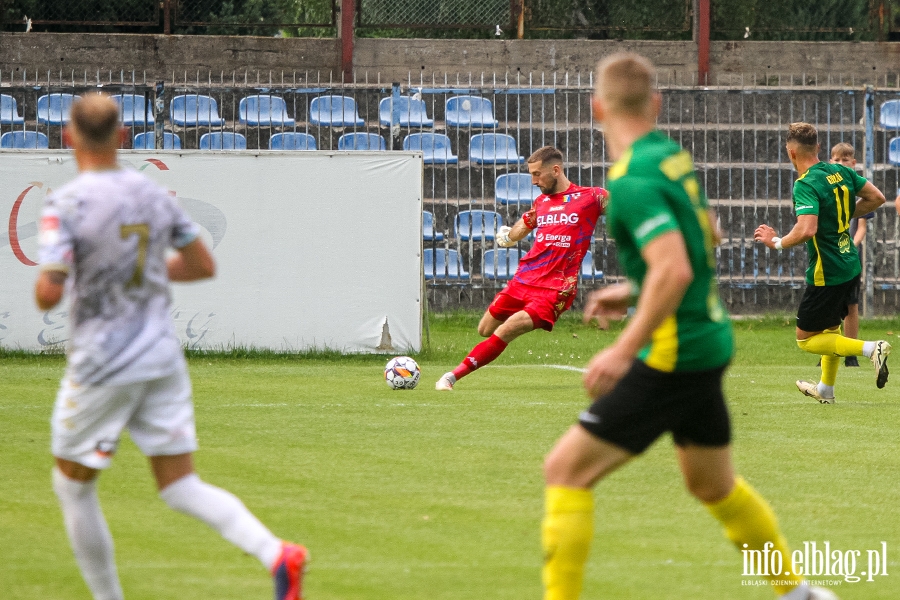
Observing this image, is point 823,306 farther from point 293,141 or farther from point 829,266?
point 293,141

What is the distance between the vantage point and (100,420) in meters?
4.21

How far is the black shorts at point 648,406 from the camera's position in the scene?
4.05m

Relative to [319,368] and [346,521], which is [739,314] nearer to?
[319,368]

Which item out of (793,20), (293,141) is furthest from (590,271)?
(793,20)

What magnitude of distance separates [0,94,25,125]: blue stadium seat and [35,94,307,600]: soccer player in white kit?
1764cm

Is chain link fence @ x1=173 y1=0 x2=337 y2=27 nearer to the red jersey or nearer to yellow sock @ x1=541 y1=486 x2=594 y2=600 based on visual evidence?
the red jersey

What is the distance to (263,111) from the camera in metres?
21.2

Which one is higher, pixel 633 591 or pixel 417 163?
pixel 417 163

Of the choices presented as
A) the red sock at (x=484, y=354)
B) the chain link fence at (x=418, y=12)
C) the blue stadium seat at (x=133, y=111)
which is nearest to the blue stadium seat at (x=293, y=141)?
the blue stadium seat at (x=133, y=111)

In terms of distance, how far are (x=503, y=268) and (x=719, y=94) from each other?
4684 millimetres

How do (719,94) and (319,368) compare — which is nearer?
(319,368)

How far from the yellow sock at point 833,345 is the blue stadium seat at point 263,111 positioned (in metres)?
12.0

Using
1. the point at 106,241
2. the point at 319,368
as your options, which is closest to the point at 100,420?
the point at 106,241

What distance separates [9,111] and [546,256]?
12465 mm
